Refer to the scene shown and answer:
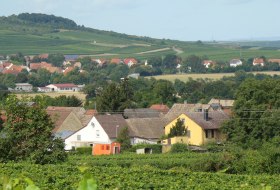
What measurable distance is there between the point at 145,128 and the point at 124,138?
5.55 metres

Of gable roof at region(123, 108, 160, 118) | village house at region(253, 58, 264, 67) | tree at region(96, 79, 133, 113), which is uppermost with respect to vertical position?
village house at region(253, 58, 264, 67)

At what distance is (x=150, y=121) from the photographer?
222 ft

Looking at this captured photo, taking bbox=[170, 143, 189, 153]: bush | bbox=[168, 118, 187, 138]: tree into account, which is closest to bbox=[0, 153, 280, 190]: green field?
bbox=[170, 143, 189, 153]: bush

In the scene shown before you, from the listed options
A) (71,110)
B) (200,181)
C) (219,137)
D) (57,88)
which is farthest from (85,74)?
(200,181)

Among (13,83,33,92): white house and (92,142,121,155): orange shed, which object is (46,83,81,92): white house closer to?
(13,83,33,92): white house

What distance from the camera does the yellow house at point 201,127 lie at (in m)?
63.0

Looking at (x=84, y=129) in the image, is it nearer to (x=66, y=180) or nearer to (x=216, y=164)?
(x=216, y=164)

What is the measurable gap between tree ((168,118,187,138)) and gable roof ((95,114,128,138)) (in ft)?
12.0

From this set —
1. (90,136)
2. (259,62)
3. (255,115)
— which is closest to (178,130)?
(90,136)

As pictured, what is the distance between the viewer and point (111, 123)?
64.9 metres

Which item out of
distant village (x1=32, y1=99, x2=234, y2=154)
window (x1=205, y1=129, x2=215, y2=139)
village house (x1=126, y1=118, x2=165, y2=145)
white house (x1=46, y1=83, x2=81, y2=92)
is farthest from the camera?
white house (x1=46, y1=83, x2=81, y2=92)

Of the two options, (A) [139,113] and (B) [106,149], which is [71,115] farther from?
(B) [106,149]

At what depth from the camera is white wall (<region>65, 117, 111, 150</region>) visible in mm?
64188

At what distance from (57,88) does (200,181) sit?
125142mm
